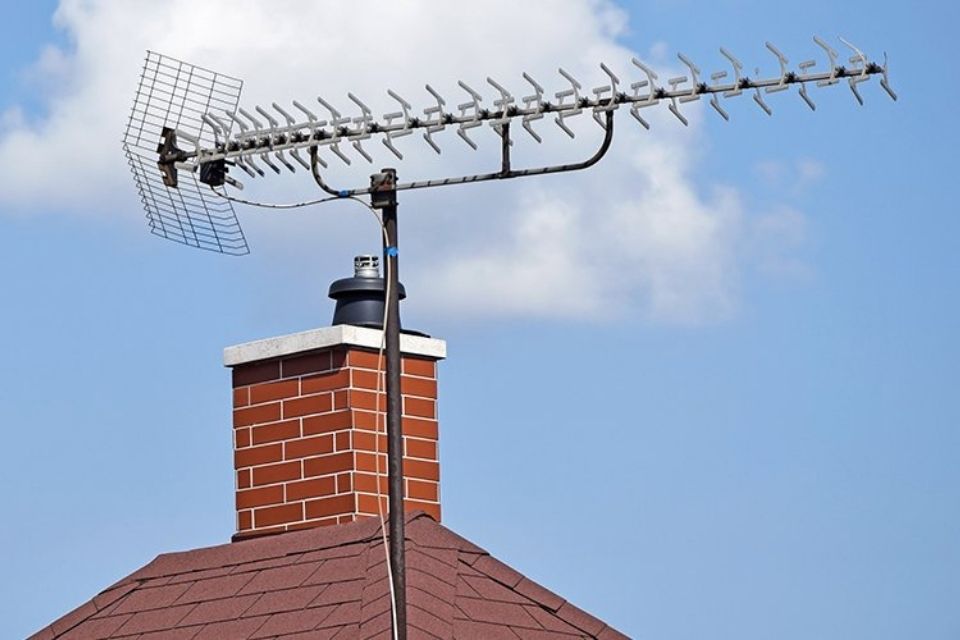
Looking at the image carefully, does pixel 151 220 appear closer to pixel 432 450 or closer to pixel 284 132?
pixel 284 132

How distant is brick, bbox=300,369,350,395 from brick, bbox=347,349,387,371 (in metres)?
0.08

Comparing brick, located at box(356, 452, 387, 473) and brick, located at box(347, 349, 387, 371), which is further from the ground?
brick, located at box(347, 349, 387, 371)

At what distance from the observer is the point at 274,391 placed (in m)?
14.0

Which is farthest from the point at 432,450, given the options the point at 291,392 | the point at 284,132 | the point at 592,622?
the point at 284,132

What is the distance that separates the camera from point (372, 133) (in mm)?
11148

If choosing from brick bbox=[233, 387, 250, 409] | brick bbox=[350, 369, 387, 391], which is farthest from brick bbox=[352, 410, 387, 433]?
brick bbox=[233, 387, 250, 409]

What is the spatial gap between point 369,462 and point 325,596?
1473 mm

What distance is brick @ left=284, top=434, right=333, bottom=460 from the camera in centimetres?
1366

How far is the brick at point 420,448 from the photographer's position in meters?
13.9

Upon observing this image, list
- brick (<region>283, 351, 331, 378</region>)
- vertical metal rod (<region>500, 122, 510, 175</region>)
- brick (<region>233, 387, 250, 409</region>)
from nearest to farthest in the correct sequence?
1. vertical metal rod (<region>500, 122, 510, 175</region>)
2. brick (<region>283, 351, 331, 378</region>)
3. brick (<region>233, 387, 250, 409</region>)

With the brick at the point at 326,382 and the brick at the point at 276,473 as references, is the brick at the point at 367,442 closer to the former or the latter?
the brick at the point at 326,382

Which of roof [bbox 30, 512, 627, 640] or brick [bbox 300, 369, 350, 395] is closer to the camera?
roof [bbox 30, 512, 627, 640]

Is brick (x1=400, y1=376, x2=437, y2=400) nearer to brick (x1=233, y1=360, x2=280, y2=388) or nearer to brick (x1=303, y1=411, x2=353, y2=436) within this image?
brick (x1=303, y1=411, x2=353, y2=436)

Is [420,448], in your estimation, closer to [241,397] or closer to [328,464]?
[328,464]
